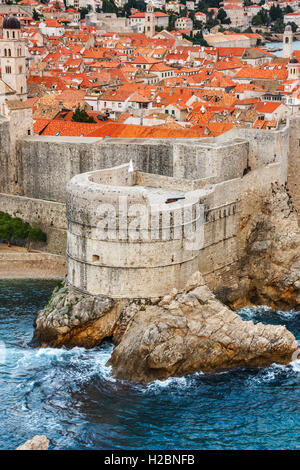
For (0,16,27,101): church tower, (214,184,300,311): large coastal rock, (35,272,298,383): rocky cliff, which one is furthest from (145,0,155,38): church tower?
(35,272,298,383): rocky cliff

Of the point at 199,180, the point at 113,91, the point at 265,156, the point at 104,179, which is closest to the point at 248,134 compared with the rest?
the point at 265,156

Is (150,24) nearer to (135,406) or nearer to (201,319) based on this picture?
(201,319)

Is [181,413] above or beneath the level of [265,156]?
beneath

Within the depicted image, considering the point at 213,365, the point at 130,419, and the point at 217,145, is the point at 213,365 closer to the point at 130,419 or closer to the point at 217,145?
the point at 130,419

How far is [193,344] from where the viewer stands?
2945cm

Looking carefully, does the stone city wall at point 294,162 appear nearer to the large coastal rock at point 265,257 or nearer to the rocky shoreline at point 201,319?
the large coastal rock at point 265,257

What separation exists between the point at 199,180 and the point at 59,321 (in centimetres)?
839

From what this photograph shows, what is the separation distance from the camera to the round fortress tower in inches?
1209

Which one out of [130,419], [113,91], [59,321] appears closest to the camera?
[130,419]

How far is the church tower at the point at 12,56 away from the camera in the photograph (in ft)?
180

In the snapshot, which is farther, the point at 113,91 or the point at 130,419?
the point at 113,91

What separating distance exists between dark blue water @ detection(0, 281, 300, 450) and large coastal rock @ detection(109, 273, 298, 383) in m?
0.43

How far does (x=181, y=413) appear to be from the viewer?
89.0 feet
